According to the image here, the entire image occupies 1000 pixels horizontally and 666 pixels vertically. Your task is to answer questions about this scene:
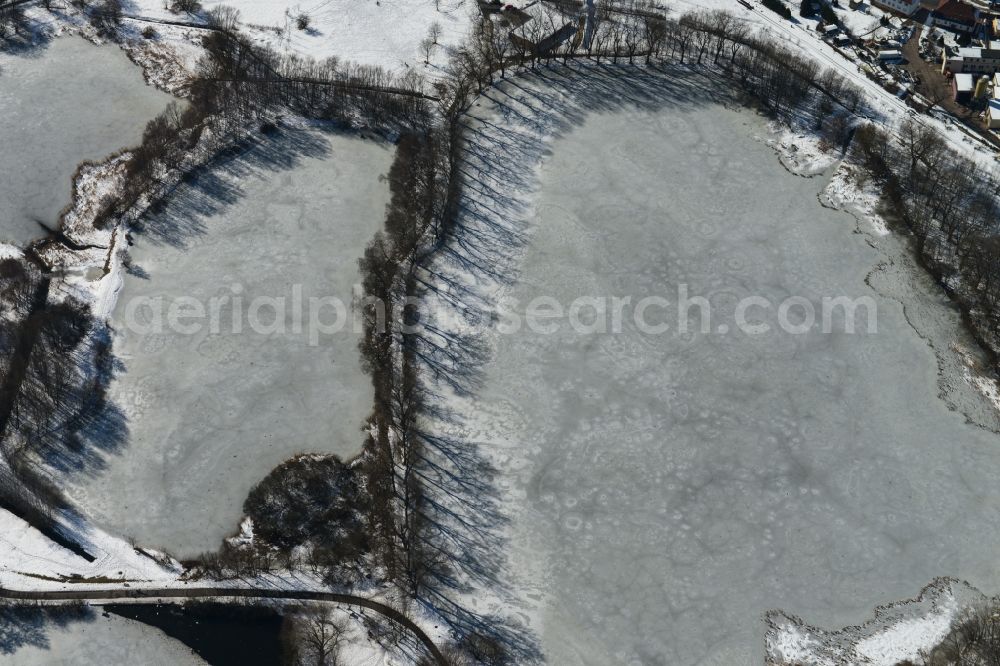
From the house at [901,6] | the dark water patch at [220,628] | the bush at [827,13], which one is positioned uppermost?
the house at [901,6]

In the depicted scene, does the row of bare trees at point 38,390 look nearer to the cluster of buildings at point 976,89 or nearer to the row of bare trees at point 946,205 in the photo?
the row of bare trees at point 946,205

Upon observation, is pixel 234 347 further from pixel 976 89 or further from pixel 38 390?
pixel 976 89

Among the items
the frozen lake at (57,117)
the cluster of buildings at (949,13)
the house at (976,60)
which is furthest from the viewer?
the cluster of buildings at (949,13)

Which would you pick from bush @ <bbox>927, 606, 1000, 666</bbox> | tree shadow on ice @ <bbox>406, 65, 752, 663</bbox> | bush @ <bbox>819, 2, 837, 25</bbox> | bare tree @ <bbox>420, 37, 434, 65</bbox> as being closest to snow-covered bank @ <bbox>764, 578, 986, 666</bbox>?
bush @ <bbox>927, 606, 1000, 666</bbox>

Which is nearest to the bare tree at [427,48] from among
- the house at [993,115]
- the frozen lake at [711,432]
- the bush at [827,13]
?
the frozen lake at [711,432]

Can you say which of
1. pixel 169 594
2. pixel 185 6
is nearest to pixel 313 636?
pixel 169 594

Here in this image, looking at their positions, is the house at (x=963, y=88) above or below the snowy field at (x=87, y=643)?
above
